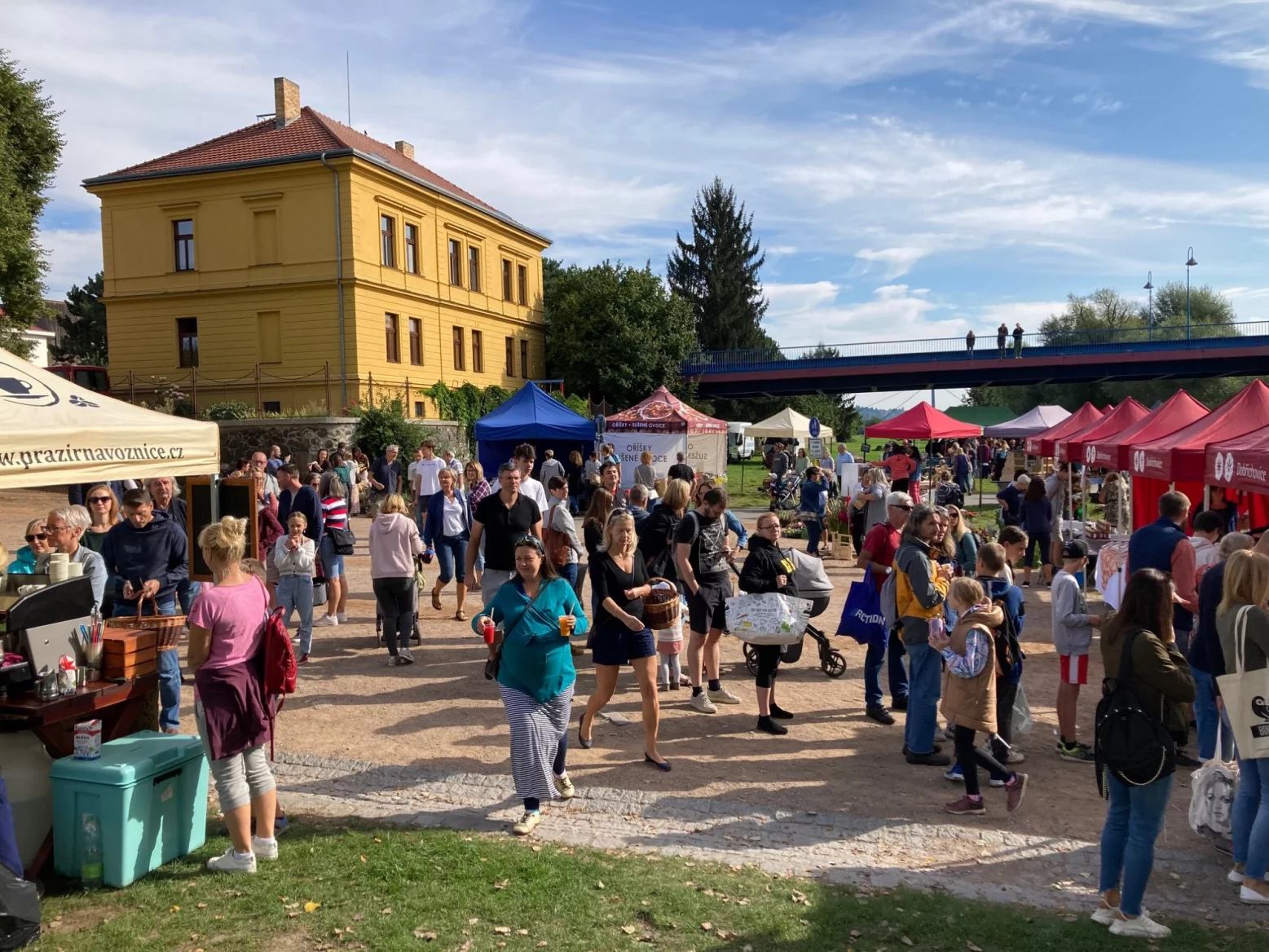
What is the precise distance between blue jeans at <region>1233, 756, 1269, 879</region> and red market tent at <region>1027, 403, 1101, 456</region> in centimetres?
1169

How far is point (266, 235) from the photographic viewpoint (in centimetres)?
3120

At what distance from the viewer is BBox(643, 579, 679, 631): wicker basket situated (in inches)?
242

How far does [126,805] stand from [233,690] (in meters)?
0.68

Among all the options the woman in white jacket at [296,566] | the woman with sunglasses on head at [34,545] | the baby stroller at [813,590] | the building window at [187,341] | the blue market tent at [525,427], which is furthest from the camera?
the building window at [187,341]

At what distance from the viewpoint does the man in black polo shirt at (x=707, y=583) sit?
24.0 feet

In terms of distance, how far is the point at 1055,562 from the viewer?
13438 millimetres

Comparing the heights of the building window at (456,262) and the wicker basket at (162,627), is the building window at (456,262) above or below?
above

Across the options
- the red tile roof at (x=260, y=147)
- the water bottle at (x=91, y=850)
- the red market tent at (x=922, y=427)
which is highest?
the red tile roof at (x=260, y=147)

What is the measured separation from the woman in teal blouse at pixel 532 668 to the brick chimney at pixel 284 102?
32.9 meters

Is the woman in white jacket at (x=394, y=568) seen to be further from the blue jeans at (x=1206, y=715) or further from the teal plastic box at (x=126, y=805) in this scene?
the blue jeans at (x=1206, y=715)

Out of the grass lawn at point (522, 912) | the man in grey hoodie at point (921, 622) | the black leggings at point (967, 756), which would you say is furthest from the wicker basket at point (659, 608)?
the black leggings at point (967, 756)

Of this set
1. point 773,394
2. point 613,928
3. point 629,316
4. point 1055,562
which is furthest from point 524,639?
point 773,394

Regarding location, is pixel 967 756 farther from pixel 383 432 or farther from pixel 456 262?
pixel 456 262

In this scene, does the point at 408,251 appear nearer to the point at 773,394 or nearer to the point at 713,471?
the point at 713,471
